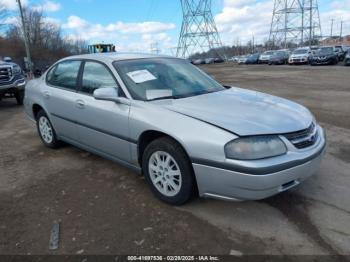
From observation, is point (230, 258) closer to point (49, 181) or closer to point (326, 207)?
point (326, 207)

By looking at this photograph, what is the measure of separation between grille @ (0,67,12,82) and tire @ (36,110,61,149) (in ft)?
18.4

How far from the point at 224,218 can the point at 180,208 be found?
Result: 463 mm

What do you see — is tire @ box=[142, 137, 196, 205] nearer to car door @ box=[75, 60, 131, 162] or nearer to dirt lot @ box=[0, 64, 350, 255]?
dirt lot @ box=[0, 64, 350, 255]

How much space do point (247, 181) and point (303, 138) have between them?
77 centimetres

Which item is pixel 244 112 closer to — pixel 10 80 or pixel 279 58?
pixel 10 80

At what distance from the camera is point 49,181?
13.8 feet

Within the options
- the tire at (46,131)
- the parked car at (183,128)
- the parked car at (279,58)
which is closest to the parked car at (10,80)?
the tire at (46,131)

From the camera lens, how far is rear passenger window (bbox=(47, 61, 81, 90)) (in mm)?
4596

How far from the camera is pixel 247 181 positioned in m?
2.80

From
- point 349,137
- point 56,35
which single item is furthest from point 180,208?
point 56,35

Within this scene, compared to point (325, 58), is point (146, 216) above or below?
below

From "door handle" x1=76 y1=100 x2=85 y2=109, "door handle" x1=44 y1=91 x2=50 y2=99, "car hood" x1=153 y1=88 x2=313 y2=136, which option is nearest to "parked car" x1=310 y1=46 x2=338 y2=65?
"car hood" x1=153 y1=88 x2=313 y2=136

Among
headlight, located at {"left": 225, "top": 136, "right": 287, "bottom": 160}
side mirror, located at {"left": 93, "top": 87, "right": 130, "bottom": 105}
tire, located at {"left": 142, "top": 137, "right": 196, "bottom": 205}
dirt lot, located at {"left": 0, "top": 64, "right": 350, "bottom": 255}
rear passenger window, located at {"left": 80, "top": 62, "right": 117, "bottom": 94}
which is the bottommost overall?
dirt lot, located at {"left": 0, "top": 64, "right": 350, "bottom": 255}

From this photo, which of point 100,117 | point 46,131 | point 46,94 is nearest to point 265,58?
point 46,131
